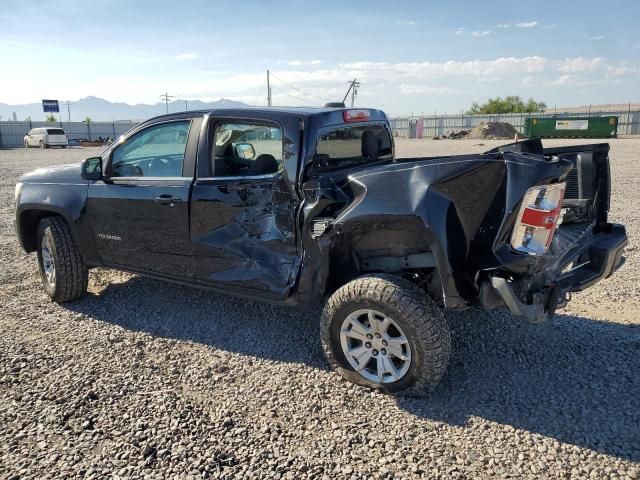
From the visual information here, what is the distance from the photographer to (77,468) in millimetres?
2680

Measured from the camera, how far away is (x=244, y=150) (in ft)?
13.5

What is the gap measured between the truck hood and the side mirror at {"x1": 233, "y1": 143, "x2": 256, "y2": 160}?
159 centimetres

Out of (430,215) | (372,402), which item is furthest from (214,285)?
(430,215)

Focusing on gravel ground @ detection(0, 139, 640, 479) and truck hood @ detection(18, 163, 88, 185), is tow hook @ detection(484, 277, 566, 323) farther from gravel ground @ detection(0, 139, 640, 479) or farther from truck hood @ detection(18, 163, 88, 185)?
truck hood @ detection(18, 163, 88, 185)

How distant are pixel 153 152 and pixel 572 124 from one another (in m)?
40.1

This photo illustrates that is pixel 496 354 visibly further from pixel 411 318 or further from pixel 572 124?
pixel 572 124

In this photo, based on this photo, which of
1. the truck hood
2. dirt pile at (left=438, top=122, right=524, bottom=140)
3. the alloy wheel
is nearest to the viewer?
the alloy wheel

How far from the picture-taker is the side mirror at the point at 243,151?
4.09m

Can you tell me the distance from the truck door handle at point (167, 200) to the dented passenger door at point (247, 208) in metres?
0.19

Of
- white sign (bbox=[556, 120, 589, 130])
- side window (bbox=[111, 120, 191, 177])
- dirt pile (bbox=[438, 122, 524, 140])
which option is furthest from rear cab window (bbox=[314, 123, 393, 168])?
A: dirt pile (bbox=[438, 122, 524, 140])

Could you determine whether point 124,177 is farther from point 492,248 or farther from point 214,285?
point 492,248

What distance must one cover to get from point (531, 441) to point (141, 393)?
2.40 meters

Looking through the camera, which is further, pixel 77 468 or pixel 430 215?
pixel 430 215

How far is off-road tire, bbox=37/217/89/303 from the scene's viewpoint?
4.86 m
